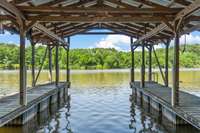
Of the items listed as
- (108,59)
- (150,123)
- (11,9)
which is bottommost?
(150,123)

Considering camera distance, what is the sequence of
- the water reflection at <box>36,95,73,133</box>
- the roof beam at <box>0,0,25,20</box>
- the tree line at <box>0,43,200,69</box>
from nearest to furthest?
the roof beam at <box>0,0,25,20</box> < the water reflection at <box>36,95,73,133</box> < the tree line at <box>0,43,200,69</box>

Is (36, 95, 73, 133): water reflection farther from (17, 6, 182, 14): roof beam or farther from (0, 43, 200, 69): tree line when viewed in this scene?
(0, 43, 200, 69): tree line

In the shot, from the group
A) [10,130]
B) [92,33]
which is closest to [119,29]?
[92,33]

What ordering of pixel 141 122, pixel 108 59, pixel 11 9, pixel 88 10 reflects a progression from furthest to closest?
pixel 108 59 < pixel 141 122 < pixel 88 10 < pixel 11 9

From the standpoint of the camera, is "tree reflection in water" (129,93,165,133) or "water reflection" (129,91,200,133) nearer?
"water reflection" (129,91,200,133)

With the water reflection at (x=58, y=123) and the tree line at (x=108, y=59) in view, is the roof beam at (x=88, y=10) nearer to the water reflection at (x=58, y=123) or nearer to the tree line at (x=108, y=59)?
the water reflection at (x=58, y=123)

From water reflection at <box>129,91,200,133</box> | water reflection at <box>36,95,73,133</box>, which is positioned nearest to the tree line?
water reflection at <box>36,95,73,133</box>

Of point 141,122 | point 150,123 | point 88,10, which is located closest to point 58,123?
point 141,122

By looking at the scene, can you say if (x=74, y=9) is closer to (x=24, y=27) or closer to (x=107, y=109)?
(x=24, y=27)

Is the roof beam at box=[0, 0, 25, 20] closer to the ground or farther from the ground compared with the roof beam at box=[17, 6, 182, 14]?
closer to the ground

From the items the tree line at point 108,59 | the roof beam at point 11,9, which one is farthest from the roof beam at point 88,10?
the tree line at point 108,59

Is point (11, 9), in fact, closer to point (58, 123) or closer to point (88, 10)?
point (88, 10)

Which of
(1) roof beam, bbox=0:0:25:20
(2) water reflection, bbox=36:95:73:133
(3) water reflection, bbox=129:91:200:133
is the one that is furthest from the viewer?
(2) water reflection, bbox=36:95:73:133

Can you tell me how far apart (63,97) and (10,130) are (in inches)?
397
